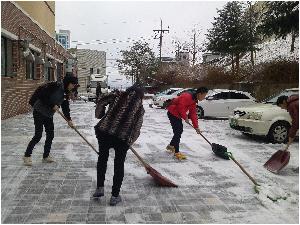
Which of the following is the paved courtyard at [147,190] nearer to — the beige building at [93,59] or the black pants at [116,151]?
the black pants at [116,151]

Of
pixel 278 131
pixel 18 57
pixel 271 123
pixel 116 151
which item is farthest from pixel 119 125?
pixel 18 57

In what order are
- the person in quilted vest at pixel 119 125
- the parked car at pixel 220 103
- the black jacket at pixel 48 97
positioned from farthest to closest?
1. the parked car at pixel 220 103
2. the black jacket at pixel 48 97
3. the person in quilted vest at pixel 119 125

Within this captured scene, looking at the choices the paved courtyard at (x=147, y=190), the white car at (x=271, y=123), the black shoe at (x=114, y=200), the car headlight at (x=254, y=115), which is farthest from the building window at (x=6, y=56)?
the black shoe at (x=114, y=200)

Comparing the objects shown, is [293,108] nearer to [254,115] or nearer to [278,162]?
[278,162]

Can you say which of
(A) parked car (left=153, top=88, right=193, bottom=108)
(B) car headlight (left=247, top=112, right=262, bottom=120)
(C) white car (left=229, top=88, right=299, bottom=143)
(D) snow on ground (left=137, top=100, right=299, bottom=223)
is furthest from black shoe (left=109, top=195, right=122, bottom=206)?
(A) parked car (left=153, top=88, right=193, bottom=108)

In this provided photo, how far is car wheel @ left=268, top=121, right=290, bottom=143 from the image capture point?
9.76 m

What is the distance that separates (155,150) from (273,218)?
14.3ft

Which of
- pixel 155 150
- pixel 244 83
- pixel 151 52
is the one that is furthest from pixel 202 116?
pixel 151 52

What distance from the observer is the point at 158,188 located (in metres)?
5.48

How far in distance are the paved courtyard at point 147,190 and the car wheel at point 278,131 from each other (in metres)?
0.97

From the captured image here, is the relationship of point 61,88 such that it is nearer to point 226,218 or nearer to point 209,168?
point 209,168

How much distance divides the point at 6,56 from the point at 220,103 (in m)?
9.02

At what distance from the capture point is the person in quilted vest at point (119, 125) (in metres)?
4.63

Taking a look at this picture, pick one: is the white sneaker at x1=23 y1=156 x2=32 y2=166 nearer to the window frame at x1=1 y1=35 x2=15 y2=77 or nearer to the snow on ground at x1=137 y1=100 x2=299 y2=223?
the snow on ground at x1=137 y1=100 x2=299 y2=223
